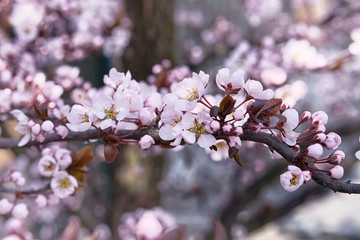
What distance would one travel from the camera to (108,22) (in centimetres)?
180

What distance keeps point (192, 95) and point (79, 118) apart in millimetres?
242

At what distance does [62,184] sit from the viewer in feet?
3.00

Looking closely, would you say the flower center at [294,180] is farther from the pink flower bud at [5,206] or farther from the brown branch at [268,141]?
the pink flower bud at [5,206]

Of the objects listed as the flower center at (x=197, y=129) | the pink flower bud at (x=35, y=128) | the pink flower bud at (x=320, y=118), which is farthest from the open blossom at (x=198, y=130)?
the pink flower bud at (x=35, y=128)

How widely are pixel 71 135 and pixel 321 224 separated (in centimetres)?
409

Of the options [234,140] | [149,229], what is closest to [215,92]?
[149,229]

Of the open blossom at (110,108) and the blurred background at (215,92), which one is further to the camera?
the blurred background at (215,92)

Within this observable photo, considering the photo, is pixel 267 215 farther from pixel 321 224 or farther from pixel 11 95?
pixel 321 224

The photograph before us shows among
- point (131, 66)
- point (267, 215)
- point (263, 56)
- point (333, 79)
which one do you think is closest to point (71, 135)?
point (263, 56)

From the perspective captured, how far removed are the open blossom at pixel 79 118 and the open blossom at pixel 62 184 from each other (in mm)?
176

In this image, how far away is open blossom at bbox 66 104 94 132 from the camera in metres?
0.76

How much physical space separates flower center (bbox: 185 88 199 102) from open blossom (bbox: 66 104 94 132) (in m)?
0.20

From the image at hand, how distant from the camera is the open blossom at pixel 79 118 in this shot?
0.76m

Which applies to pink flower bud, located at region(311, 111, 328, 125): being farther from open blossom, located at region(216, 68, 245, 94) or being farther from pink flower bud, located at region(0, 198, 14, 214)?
pink flower bud, located at region(0, 198, 14, 214)
